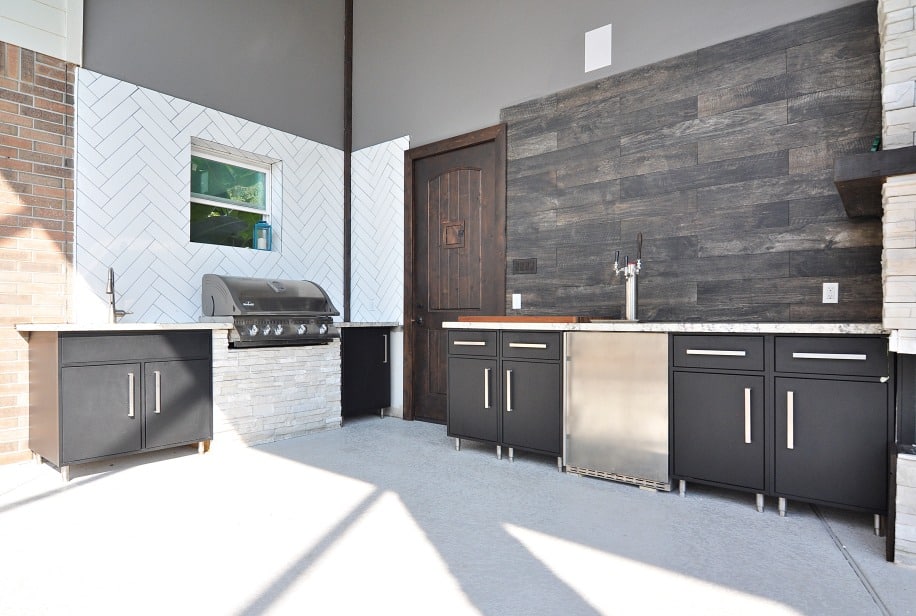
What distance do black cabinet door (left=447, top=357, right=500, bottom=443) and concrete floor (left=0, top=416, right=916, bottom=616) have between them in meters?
0.40

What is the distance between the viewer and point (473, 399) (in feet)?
12.2

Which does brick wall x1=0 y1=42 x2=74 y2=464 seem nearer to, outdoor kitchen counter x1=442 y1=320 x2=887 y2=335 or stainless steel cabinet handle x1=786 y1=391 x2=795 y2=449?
outdoor kitchen counter x1=442 y1=320 x2=887 y2=335

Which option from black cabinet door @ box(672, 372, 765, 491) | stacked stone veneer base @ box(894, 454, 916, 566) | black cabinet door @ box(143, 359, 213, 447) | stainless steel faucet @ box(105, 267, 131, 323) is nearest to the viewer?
stacked stone veneer base @ box(894, 454, 916, 566)

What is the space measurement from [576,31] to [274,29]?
8.94ft

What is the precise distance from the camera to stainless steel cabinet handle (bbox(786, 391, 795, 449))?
2475 millimetres

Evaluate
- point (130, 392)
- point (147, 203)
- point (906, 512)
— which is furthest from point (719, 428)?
point (147, 203)

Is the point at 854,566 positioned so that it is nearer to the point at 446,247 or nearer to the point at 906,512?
the point at 906,512

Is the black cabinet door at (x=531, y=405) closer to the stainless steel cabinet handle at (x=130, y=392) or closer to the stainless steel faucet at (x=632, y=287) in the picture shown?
the stainless steel faucet at (x=632, y=287)

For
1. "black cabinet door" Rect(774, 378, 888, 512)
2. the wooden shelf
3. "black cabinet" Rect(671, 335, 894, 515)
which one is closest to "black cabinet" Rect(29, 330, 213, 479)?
"black cabinet" Rect(671, 335, 894, 515)

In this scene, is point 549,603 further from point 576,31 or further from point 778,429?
point 576,31

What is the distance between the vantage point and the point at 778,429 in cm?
252

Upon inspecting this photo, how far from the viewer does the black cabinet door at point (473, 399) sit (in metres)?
3.60

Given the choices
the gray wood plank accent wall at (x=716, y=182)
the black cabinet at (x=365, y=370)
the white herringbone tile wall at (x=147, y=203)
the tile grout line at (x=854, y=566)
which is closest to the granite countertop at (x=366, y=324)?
the black cabinet at (x=365, y=370)

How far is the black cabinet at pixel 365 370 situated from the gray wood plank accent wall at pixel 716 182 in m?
1.47
